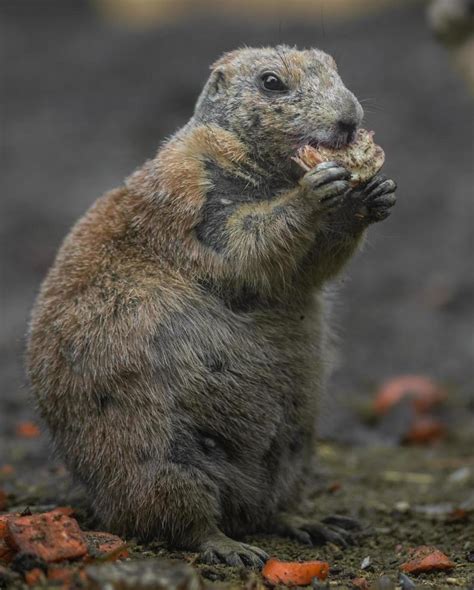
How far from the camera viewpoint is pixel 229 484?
225 inches

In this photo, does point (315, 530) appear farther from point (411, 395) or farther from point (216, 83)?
point (411, 395)

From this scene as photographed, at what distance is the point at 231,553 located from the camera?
210 inches

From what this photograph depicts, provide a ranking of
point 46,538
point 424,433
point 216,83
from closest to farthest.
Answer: point 46,538 < point 216,83 < point 424,433

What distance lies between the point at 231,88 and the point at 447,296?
6.57 meters

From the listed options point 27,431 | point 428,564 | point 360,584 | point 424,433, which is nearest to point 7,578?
point 360,584

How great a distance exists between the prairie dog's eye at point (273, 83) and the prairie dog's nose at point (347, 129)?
1.43 feet

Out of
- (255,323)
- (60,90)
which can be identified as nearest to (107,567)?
(255,323)

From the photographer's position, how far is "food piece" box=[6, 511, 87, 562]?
475 cm

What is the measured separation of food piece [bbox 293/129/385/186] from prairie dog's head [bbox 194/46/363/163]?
0.06 metres

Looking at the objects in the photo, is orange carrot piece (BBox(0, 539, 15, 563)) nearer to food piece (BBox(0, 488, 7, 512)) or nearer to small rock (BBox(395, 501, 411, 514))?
food piece (BBox(0, 488, 7, 512))

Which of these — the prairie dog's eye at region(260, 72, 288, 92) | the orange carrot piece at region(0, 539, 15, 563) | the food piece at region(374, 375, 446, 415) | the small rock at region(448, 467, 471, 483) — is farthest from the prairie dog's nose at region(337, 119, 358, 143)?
the food piece at region(374, 375, 446, 415)

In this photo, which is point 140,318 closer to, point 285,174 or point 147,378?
point 147,378

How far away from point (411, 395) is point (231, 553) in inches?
185

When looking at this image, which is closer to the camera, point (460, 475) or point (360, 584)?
point (360, 584)
